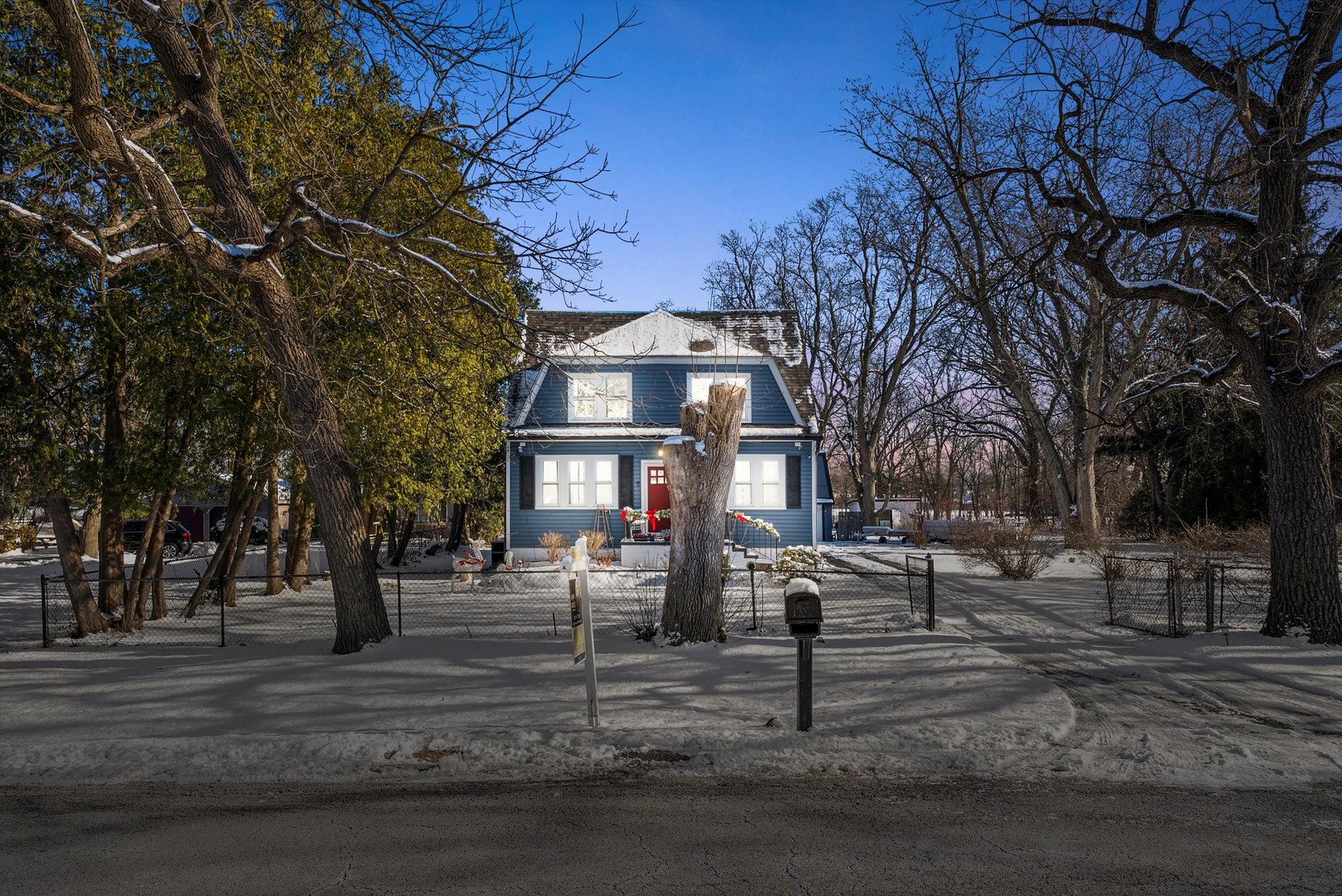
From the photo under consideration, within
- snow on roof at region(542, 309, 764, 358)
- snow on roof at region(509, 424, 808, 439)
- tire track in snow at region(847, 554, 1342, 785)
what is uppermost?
snow on roof at region(542, 309, 764, 358)

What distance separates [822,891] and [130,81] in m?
14.0

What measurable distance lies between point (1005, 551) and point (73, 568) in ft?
60.4

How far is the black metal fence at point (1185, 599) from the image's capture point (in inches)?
449

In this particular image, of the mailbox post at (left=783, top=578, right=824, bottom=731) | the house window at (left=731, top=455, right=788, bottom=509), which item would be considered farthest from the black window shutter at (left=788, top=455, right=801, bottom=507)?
the mailbox post at (left=783, top=578, right=824, bottom=731)

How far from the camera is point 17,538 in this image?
35438 mm

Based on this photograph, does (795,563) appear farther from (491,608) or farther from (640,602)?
(491,608)

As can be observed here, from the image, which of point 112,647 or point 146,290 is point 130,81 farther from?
point 112,647

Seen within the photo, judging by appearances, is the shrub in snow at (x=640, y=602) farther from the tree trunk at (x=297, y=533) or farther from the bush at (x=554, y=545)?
the tree trunk at (x=297, y=533)

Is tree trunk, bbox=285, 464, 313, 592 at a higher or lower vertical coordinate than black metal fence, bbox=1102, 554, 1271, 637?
higher

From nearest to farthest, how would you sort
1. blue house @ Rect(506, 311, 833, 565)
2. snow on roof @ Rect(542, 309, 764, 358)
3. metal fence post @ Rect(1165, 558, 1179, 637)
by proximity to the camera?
metal fence post @ Rect(1165, 558, 1179, 637) → blue house @ Rect(506, 311, 833, 565) → snow on roof @ Rect(542, 309, 764, 358)

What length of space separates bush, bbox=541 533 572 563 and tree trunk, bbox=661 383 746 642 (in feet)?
38.0

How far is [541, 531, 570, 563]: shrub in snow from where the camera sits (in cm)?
2183

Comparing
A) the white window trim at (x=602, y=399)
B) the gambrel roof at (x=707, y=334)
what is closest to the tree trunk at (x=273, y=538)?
the white window trim at (x=602, y=399)

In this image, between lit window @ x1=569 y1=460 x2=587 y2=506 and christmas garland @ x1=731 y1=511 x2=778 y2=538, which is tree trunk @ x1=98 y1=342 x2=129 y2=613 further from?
christmas garland @ x1=731 y1=511 x2=778 y2=538
